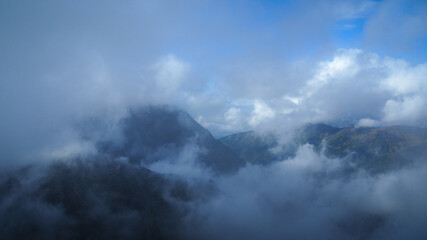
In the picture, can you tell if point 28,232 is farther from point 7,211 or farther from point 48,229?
point 7,211

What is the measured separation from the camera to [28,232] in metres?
184

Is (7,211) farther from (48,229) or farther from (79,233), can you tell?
(79,233)

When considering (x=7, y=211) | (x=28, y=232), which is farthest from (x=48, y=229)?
(x=7, y=211)

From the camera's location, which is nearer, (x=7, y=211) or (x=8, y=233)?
(x=8, y=233)

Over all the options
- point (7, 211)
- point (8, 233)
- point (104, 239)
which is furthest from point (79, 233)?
point (7, 211)

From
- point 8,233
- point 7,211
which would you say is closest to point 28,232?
point 8,233

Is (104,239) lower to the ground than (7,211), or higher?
lower

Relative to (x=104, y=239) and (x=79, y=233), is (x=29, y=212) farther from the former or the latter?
(x=104, y=239)

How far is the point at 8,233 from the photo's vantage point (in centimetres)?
17738

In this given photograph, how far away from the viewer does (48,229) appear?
190m

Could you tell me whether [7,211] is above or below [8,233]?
above

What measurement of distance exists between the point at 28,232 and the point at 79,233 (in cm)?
4263

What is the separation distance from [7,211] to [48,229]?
155ft

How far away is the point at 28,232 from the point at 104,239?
66.2 metres
